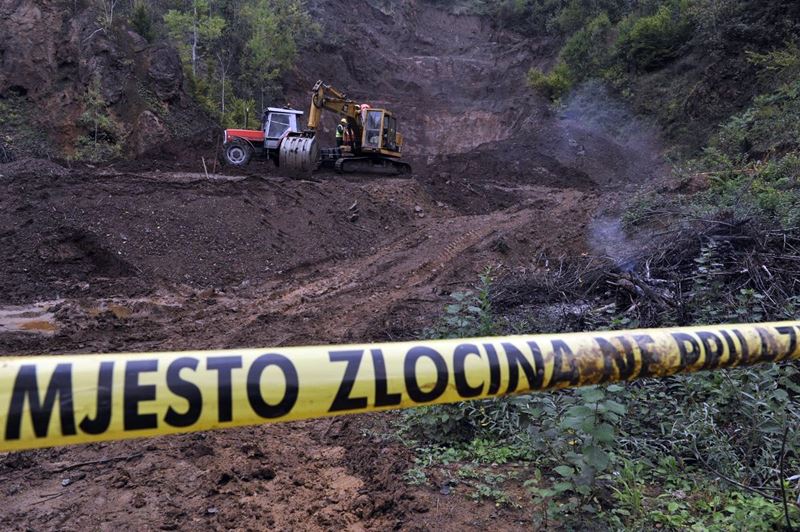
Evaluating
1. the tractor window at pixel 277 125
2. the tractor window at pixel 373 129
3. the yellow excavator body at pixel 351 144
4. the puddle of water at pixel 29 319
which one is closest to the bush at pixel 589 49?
the yellow excavator body at pixel 351 144

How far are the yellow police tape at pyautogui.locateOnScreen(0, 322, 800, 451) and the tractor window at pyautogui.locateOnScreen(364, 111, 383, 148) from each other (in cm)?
1752

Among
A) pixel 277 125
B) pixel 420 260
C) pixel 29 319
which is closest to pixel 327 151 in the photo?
pixel 277 125

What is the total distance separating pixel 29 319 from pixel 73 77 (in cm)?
1685

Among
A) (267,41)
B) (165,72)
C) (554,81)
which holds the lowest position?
(165,72)

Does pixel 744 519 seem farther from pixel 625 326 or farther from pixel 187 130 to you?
pixel 187 130

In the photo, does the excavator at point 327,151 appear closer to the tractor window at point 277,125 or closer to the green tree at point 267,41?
the tractor window at point 277,125

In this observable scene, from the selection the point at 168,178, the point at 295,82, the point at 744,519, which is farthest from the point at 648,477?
the point at 295,82

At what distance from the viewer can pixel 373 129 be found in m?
18.8

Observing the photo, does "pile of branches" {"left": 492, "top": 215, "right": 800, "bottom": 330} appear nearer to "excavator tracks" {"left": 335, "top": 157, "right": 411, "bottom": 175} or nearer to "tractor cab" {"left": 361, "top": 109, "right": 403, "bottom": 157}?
"tractor cab" {"left": 361, "top": 109, "right": 403, "bottom": 157}

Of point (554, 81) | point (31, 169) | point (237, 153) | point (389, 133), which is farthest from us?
point (554, 81)

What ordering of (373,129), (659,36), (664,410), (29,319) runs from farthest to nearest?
(659,36)
(373,129)
(29,319)
(664,410)

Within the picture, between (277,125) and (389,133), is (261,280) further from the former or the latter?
(389,133)

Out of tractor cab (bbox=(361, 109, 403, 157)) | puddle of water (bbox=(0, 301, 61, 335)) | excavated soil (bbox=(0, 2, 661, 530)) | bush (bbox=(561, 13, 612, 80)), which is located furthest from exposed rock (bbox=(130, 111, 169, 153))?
bush (bbox=(561, 13, 612, 80))

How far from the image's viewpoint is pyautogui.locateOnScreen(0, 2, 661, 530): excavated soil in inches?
124
